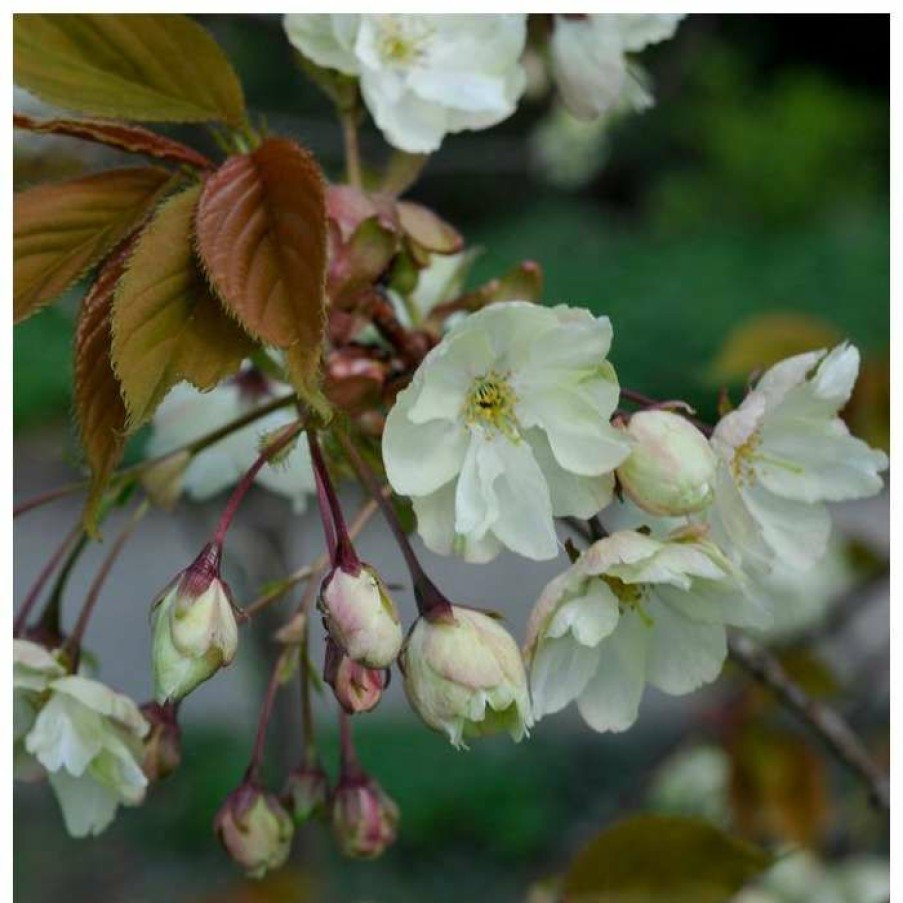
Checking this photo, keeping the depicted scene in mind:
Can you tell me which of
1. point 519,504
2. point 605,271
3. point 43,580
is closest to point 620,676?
point 519,504

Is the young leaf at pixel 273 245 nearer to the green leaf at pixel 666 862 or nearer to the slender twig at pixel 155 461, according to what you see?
the slender twig at pixel 155 461

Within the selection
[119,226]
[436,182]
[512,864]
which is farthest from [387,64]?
[436,182]

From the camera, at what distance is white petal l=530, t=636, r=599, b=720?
75cm

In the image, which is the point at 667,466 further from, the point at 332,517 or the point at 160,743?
the point at 160,743

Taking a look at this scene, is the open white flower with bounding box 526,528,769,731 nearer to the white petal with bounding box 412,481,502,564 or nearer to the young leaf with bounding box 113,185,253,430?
the white petal with bounding box 412,481,502,564

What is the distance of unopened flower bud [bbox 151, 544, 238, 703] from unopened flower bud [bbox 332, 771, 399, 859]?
0.22 m

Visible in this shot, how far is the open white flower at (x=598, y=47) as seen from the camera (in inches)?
39.1

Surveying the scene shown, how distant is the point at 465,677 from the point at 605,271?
23.1 ft

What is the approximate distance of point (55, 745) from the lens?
0.83 metres

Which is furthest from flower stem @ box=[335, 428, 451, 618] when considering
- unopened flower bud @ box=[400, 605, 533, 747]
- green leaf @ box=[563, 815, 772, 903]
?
green leaf @ box=[563, 815, 772, 903]

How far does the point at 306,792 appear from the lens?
90cm

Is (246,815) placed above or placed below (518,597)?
above

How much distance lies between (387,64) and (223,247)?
0.83 feet

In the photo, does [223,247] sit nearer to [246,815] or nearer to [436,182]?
[246,815]
